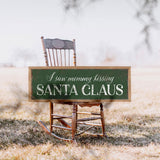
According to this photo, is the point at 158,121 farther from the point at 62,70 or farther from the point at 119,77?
the point at 62,70

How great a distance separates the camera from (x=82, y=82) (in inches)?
76.1

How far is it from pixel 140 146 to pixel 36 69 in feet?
4.08

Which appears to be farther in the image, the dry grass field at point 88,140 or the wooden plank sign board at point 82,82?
the dry grass field at point 88,140

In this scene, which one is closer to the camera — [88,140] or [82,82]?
[82,82]

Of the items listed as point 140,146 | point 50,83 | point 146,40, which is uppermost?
point 146,40

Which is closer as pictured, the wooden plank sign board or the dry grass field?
the wooden plank sign board

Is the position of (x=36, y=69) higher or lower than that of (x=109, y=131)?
higher

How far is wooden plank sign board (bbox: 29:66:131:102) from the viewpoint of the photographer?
6.30 ft

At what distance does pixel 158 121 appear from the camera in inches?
130

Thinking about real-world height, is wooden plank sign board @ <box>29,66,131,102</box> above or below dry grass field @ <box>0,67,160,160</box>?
above

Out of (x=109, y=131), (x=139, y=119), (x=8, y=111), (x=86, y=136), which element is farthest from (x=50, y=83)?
(x=8, y=111)

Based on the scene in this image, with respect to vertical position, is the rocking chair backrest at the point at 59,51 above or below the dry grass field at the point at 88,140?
above

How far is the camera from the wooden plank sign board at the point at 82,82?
1.92 meters

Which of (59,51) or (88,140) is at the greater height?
(59,51)
